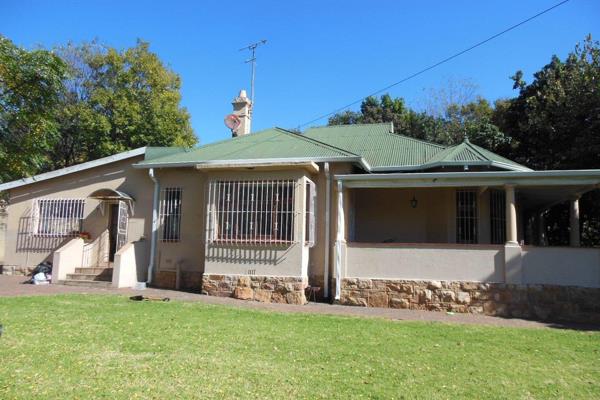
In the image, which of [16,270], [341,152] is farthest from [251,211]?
[16,270]

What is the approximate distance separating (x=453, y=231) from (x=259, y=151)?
5.54 metres

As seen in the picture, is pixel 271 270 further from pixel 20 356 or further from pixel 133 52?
pixel 133 52

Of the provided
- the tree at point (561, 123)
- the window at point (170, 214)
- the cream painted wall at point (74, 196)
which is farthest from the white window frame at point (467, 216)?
the cream painted wall at point (74, 196)

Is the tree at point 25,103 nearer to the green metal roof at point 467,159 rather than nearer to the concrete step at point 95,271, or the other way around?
the concrete step at point 95,271

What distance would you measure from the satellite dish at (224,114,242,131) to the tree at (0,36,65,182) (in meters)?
8.62

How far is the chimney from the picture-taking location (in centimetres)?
1594

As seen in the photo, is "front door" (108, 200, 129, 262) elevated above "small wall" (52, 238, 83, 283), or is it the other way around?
"front door" (108, 200, 129, 262)

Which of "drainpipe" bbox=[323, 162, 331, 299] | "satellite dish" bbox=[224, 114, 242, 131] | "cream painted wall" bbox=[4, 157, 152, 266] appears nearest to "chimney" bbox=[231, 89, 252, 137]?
"satellite dish" bbox=[224, 114, 242, 131]

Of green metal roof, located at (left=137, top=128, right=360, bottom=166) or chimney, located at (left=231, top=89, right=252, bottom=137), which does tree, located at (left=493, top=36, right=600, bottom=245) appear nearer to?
green metal roof, located at (left=137, top=128, right=360, bottom=166)

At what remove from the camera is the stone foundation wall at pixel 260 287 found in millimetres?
10570

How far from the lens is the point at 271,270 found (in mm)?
10805

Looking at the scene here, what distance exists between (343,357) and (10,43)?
6.95 meters

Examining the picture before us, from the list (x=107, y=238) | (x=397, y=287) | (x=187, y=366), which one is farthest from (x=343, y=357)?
(x=107, y=238)

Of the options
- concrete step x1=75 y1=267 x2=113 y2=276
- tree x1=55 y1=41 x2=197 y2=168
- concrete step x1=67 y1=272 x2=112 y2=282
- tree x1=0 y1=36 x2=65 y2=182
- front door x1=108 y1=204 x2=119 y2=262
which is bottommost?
concrete step x1=67 y1=272 x2=112 y2=282
